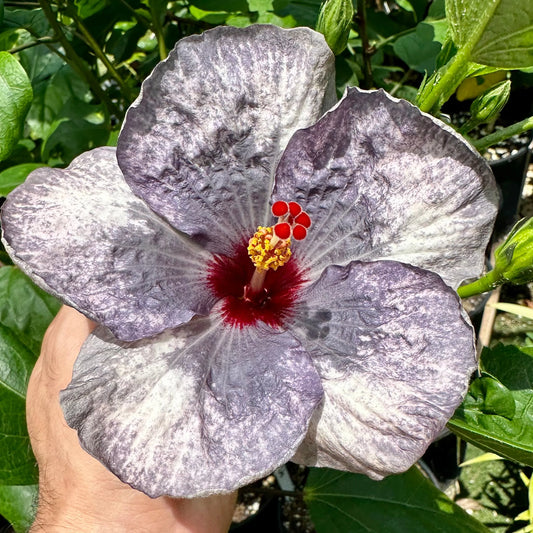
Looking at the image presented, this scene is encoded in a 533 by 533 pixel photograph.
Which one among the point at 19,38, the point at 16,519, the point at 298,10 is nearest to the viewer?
the point at 16,519

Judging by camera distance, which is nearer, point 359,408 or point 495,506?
point 359,408

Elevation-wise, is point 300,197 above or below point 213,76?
below

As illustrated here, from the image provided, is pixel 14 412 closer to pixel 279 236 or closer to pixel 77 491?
pixel 77 491

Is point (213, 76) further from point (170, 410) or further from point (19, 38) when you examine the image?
point (19, 38)

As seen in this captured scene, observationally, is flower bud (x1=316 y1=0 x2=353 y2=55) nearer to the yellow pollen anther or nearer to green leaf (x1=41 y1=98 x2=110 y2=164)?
the yellow pollen anther

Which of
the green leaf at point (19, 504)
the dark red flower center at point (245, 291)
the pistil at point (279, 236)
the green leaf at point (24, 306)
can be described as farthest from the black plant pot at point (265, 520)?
the pistil at point (279, 236)

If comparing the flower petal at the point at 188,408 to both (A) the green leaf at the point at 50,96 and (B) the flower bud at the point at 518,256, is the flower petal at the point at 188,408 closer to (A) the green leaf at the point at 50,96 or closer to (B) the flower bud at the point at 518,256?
(B) the flower bud at the point at 518,256

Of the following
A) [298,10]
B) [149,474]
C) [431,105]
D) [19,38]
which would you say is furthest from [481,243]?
[19,38]

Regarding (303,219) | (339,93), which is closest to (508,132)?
(303,219)
